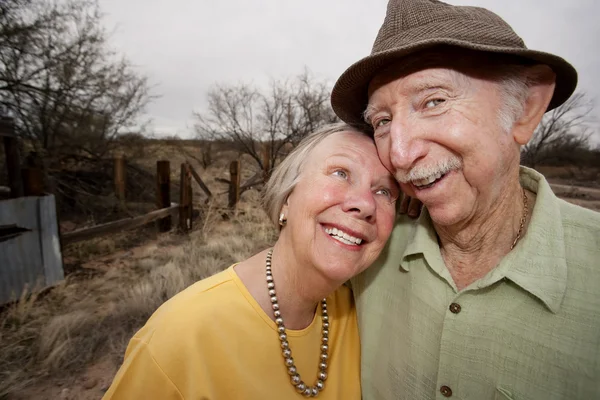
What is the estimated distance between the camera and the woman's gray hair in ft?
5.68

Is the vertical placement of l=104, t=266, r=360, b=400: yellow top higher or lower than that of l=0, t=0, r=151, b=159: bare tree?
lower

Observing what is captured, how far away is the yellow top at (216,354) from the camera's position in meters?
1.22

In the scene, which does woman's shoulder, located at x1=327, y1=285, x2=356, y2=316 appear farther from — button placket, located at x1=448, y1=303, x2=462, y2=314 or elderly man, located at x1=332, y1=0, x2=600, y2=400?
button placket, located at x1=448, y1=303, x2=462, y2=314

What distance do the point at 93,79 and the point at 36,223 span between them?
699cm

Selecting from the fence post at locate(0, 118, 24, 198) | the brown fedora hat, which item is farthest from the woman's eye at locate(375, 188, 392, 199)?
the fence post at locate(0, 118, 24, 198)

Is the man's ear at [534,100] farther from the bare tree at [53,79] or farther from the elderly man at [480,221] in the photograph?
the bare tree at [53,79]

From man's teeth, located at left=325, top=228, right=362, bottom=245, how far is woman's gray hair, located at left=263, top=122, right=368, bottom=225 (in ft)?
1.13

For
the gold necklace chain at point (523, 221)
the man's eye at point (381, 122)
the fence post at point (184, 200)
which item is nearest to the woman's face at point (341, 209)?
the man's eye at point (381, 122)

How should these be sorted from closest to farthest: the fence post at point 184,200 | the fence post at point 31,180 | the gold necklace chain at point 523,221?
the gold necklace chain at point 523,221
the fence post at point 31,180
the fence post at point 184,200

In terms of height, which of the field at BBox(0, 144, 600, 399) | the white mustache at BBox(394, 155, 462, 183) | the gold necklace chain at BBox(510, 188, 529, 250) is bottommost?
the field at BBox(0, 144, 600, 399)

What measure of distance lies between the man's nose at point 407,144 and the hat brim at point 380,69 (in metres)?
0.29

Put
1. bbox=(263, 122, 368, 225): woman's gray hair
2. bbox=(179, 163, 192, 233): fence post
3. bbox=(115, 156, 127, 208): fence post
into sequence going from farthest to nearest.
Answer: bbox=(115, 156, 127, 208): fence post
bbox=(179, 163, 192, 233): fence post
bbox=(263, 122, 368, 225): woman's gray hair

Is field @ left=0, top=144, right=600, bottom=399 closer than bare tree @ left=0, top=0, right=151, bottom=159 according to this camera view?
Yes

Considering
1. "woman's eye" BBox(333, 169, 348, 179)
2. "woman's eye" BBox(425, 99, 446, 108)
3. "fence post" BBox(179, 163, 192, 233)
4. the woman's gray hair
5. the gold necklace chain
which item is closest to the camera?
"woman's eye" BBox(425, 99, 446, 108)
